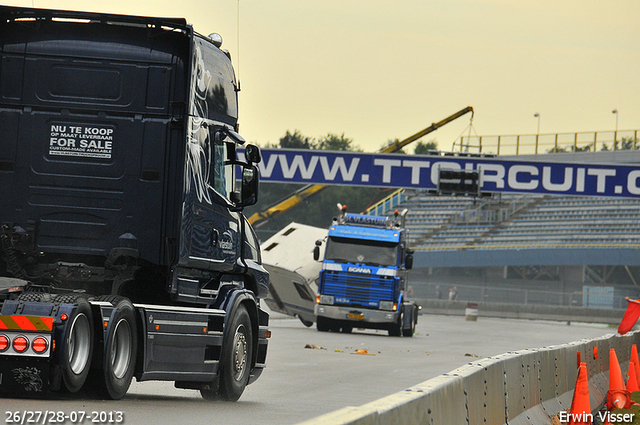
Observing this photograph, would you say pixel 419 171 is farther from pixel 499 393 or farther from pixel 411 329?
pixel 499 393

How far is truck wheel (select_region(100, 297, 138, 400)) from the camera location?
365 inches

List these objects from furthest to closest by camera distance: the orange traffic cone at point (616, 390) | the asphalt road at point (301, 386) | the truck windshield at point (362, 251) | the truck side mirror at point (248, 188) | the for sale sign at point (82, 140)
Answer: the truck windshield at point (362, 251) < the orange traffic cone at point (616, 390) < the truck side mirror at point (248, 188) < the for sale sign at point (82, 140) < the asphalt road at point (301, 386)

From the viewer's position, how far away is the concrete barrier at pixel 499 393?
185 inches

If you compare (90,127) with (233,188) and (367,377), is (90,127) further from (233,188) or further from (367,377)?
(367,377)

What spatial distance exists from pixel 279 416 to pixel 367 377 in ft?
18.7

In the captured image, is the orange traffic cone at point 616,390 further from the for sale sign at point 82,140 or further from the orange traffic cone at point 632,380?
the for sale sign at point 82,140

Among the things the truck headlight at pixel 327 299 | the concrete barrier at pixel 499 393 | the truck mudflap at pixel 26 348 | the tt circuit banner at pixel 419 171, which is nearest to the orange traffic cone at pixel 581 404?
the concrete barrier at pixel 499 393

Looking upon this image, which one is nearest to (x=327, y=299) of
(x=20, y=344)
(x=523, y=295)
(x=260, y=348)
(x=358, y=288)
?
(x=358, y=288)

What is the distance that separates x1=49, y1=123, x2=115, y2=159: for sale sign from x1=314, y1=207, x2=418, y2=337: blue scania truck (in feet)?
66.6

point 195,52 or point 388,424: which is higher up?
point 195,52

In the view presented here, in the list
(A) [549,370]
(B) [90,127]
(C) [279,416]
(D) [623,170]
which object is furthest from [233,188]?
(D) [623,170]

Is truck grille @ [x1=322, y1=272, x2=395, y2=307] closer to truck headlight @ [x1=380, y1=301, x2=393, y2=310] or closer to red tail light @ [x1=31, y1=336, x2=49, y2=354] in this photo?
truck headlight @ [x1=380, y1=301, x2=393, y2=310]

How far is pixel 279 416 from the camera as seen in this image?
9.77 m

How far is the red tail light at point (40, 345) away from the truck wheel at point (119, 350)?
22.5 inches
